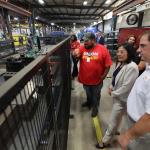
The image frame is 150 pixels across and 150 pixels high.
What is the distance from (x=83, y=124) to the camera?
2.94 m

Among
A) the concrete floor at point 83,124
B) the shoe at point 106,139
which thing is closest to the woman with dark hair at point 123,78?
the shoe at point 106,139

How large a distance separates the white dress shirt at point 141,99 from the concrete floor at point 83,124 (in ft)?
3.27

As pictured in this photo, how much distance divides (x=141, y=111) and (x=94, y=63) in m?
1.56

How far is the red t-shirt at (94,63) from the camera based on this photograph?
269cm

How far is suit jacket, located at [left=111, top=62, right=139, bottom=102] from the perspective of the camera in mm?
1868

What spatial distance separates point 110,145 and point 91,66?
130cm

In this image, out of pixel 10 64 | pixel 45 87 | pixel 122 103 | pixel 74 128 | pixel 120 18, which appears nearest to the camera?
pixel 45 87

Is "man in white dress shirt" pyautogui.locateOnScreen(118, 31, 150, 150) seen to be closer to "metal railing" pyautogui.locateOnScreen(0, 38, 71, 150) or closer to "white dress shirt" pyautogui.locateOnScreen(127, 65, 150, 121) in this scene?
"white dress shirt" pyautogui.locateOnScreen(127, 65, 150, 121)

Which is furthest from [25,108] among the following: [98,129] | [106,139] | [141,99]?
[98,129]

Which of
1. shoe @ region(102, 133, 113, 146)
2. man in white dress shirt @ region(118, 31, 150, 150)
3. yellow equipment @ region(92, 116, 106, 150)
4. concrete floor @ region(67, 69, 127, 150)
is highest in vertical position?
man in white dress shirt @ region(118, 31, 150, 150)

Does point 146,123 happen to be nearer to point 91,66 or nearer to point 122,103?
point 122,103

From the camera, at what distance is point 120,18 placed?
1284 cm

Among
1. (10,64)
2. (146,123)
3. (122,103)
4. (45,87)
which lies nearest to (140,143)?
(146,123)

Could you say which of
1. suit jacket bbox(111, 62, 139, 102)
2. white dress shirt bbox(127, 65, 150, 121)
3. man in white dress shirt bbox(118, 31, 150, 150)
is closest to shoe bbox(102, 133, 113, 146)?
suit jacket bbox(111, 62, 139, 102)
